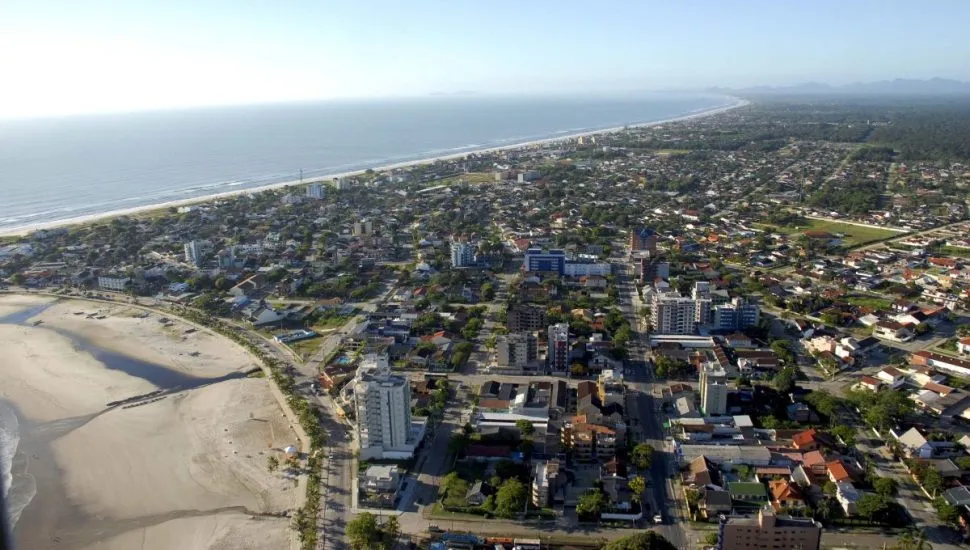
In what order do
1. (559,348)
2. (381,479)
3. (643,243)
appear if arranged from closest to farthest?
1. (381,479)
2. (559,348)
3. (643,243)

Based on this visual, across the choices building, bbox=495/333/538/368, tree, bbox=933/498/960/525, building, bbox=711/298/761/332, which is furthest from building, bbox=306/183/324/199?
tree, bbox=933/498/960/525

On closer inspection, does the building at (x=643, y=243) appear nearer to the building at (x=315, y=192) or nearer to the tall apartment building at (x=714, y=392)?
the tall apartment building at (x=714, y=392)

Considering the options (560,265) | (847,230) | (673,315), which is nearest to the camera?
(673,315)

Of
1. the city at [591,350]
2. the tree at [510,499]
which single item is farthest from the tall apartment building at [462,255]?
the tree at [510,499]

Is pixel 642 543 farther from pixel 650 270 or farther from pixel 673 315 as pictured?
pixel 650 270

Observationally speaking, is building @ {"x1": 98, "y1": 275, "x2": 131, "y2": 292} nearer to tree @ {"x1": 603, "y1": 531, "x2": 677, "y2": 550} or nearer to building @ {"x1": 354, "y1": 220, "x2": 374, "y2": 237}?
building @ {"x1": 354, "y1": 220, "x2": 374, "y2": 237}

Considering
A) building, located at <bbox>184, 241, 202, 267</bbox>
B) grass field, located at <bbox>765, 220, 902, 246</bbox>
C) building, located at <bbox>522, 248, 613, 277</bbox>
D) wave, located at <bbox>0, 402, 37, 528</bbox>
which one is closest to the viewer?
wave, located at <bbox>0, 402, 37, 528</bbox>

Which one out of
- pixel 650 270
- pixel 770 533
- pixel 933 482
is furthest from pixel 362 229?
pixel 933 482
